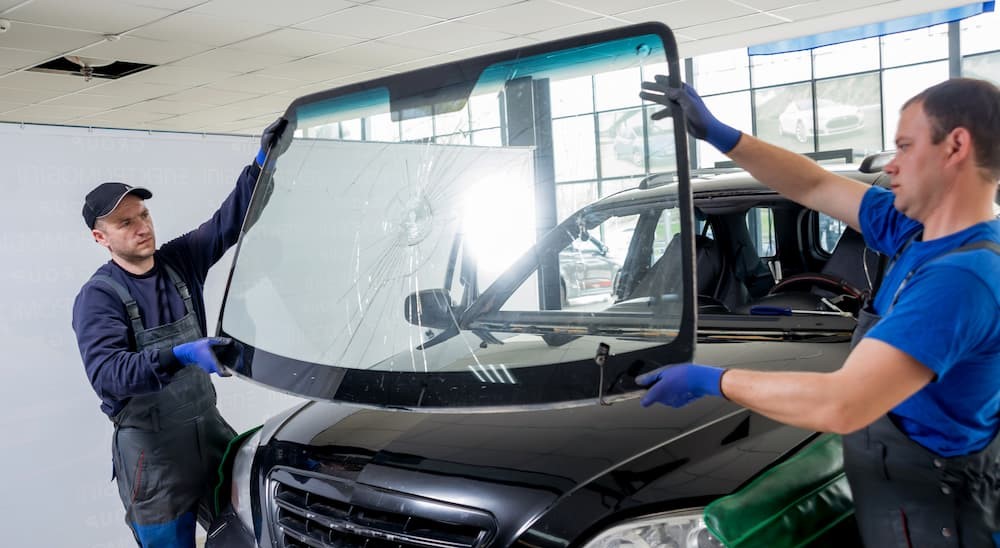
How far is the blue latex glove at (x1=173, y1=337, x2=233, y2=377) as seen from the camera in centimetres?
224

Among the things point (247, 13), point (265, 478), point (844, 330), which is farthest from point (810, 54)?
point (265, 478)

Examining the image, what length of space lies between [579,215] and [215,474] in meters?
1.63

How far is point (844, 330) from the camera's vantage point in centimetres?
244

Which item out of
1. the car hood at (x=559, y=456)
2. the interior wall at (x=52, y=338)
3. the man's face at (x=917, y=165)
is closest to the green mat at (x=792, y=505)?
the car hood at (x=559, y=456)

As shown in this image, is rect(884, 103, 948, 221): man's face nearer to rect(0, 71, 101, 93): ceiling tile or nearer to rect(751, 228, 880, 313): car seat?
rect(751, 228, 880, 313): car seat

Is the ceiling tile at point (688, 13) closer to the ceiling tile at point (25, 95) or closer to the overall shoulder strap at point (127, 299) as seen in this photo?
the overall shoulder strap at point (127, 299)

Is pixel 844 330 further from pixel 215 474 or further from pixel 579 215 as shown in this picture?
pixel 215 474

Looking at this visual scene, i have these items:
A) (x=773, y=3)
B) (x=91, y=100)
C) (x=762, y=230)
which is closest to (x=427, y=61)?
(x=773, y=3)

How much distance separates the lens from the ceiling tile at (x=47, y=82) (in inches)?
401

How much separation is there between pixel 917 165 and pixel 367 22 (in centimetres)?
753

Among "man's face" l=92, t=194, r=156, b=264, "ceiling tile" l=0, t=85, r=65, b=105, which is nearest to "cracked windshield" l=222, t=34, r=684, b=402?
"man's face" l=92, t=194, r=156, b=264

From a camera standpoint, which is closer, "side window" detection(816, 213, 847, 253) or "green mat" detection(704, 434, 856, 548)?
"green mat" detection(704, 434, 856, 548)

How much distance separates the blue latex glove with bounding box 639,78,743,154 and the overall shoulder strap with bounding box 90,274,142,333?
5.70 ft

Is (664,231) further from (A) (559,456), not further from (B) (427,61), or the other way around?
(B) (427,61)
